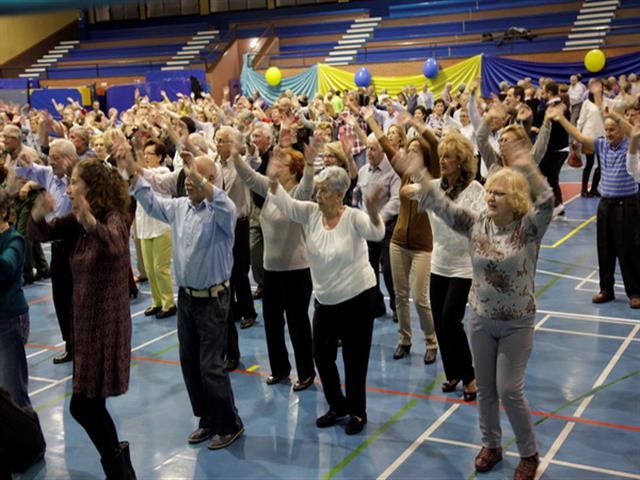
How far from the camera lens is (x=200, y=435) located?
5.34 meters

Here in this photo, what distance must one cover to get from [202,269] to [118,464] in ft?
4.26

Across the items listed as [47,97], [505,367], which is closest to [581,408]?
[505,367]

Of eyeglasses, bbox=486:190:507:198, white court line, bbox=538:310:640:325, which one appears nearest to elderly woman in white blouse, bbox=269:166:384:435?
eyeglasses, bbox=486:190:507:198

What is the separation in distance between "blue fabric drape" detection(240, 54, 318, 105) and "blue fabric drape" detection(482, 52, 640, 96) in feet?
19.5

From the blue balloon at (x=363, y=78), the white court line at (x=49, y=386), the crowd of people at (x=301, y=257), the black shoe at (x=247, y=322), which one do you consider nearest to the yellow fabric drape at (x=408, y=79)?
the blue balloon at (x=363, y=78)

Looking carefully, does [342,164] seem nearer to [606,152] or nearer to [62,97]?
[606,152]

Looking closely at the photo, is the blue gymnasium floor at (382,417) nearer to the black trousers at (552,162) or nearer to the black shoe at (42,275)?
the black shoe at (42,275)

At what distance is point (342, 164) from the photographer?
6.14 meters

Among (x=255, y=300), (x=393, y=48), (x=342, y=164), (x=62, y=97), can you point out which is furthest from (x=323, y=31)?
(x=342, y=164)

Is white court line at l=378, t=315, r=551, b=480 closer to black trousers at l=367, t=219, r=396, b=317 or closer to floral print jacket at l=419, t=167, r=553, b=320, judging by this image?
floral print jacket at l=419, t=167, r=553, b=320

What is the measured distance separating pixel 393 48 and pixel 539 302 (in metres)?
19.8

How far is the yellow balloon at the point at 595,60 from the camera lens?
21.6m

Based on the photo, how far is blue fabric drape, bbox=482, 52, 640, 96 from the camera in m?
21.8

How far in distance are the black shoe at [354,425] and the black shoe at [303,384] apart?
0.86 metres
